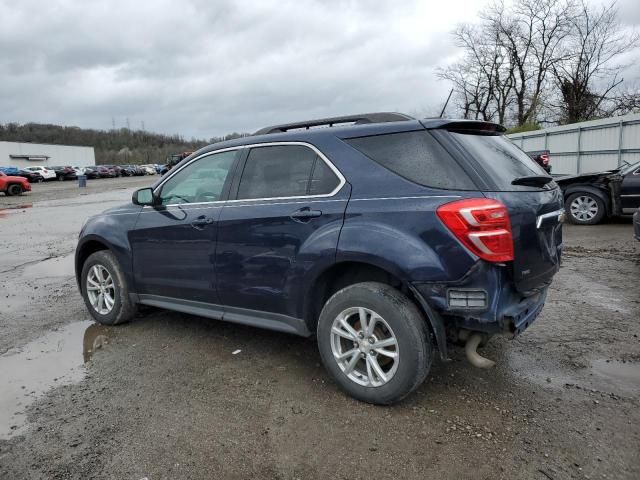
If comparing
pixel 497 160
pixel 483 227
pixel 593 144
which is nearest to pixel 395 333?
pixel 483 227

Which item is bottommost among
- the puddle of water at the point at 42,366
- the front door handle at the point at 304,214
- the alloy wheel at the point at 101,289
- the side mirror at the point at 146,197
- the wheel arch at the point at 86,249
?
the puddle of water at the point at 42,366

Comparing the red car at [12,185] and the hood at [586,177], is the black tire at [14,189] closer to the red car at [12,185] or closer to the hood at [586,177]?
the red car at [12,185]

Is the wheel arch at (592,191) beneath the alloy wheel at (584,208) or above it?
above

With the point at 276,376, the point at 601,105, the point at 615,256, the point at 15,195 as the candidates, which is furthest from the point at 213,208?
the point at 601,105

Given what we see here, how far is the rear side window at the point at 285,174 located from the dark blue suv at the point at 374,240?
10mm

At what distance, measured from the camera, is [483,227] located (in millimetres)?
2896

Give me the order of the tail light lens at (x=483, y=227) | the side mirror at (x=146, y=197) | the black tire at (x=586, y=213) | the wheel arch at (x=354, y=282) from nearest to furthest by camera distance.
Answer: the tail light lens at (x=483, y=227) → the wheel arch at (x=354, y=282) → the side mirror at (x=146, y=197) → the black tire at (x=586, y=213)

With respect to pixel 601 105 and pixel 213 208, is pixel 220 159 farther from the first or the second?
pixel 601 105

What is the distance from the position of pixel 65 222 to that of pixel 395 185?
14.1m

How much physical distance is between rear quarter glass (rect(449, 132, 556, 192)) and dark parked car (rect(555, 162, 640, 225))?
7343 mm

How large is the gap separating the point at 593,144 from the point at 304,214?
15.9m

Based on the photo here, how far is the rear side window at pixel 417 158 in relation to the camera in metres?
3.09

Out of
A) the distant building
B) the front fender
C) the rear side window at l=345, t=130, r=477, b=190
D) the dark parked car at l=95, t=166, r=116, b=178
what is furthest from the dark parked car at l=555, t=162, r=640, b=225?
the distant building

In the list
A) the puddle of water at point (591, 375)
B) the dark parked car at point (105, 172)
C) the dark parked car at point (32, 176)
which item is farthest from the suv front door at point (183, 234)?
the dark parked car at point (105, 172)
